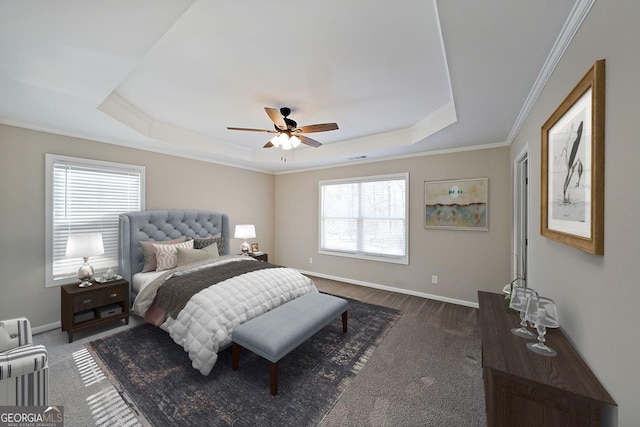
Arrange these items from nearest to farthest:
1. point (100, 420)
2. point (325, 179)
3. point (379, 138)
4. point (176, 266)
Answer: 1. point (100, 420)
2. point (176, 266)
3. point (379, 138)
4. point (325, 179)

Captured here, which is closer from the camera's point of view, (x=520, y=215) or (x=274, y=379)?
(x=274, y=379)

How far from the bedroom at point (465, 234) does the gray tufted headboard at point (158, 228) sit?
0.79 feet

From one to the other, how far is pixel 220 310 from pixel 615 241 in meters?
2.56

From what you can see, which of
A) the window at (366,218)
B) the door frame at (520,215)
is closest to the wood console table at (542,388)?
the door frame at (520,215)

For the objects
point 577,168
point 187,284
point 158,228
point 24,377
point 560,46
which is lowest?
point 24,377

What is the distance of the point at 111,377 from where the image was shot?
6.71ft

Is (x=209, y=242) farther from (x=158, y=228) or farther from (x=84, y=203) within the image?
(x=84, y=203)

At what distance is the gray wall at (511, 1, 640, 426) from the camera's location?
0.85m

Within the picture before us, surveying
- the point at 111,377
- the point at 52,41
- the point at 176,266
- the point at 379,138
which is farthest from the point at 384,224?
the point at 52,41

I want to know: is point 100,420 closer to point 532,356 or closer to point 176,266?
point 176,266

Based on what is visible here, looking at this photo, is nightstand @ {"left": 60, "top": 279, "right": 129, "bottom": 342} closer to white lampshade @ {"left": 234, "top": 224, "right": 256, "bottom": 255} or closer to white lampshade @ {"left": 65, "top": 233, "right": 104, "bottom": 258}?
white lampshade @ {"left": 65, "top": 233, "right": 104, "bottom": 258}

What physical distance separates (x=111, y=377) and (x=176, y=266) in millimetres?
1536

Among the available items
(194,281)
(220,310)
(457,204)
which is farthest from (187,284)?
(457,204)

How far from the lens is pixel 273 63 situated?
1.99 m
